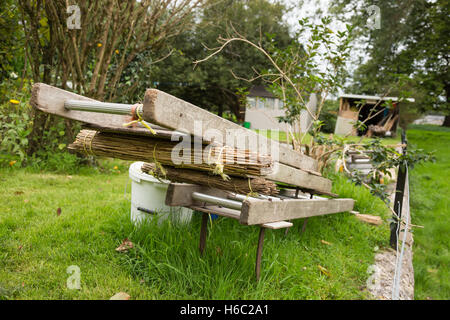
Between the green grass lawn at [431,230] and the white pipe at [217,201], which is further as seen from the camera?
the green grass lawn at [431,230]

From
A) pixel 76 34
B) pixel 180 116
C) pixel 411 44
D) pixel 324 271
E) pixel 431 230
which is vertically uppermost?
pixel 411 44

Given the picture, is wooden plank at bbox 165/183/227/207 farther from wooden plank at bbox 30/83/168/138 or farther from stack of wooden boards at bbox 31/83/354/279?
wooden plank at bbox 30/83/168/138

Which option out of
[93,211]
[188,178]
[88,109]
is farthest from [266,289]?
[93,211]

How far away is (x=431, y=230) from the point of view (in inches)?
183

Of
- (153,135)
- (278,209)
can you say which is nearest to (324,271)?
(278,209)

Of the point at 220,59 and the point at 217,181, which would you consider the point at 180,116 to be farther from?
the point at 220,59

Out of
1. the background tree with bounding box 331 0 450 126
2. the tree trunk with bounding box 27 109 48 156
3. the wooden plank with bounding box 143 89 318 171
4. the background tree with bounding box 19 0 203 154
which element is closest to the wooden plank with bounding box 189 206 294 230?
the wooden plank with bounding box 143 89 318 171

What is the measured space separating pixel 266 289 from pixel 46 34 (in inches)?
194

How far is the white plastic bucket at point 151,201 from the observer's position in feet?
9.07

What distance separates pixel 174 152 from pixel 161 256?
2.86ft

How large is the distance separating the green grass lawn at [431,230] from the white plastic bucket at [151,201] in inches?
99.7

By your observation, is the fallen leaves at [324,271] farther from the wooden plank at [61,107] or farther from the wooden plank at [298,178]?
the wooden plank at [61,107]

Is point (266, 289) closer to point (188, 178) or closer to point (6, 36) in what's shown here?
point (188, 178)

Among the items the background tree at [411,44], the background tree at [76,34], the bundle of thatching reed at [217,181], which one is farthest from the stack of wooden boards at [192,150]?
the background tree at [411,44]
